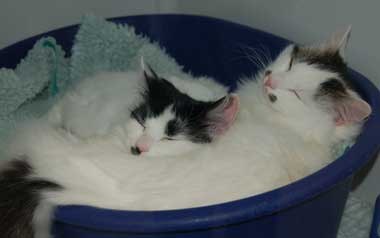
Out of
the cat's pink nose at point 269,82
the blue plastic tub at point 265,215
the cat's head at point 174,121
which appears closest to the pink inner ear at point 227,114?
the cat's head at point 174,121

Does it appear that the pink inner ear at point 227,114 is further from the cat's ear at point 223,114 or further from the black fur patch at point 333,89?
the black fur patch at point 333,89

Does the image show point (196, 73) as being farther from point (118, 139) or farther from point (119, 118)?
point (118, 139)

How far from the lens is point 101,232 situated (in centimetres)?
108

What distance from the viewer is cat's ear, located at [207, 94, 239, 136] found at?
124cm

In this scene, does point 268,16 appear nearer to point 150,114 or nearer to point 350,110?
point 350,110

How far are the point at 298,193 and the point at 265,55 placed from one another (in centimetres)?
91

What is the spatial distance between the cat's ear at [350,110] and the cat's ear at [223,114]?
293 mm

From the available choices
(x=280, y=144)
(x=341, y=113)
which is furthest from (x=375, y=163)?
(x=280, y=144)

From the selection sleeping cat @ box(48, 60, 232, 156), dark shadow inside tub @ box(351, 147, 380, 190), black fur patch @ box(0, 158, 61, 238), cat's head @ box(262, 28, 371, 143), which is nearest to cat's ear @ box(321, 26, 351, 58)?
cat's head @ box(262, 28, 371, 143)

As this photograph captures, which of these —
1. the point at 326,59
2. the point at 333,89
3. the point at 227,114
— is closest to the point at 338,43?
the point at 326,59

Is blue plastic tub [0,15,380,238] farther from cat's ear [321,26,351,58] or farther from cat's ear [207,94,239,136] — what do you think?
cat's ear [207,94,239,136]

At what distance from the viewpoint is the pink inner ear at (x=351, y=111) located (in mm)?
1284

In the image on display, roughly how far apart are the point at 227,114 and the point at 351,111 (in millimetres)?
339

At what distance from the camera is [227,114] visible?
1273 millimetres
